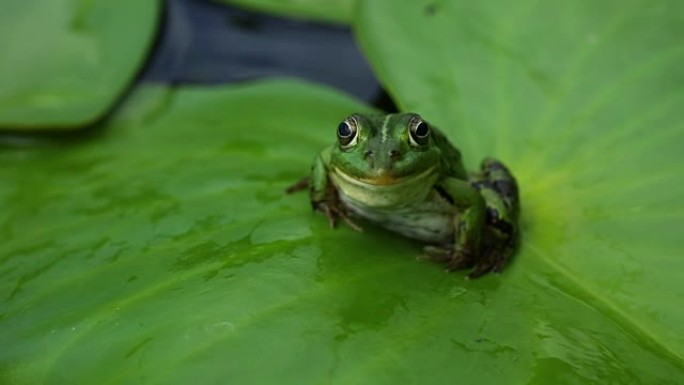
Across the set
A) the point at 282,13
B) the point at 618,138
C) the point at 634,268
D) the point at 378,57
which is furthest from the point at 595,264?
the point at 282,13

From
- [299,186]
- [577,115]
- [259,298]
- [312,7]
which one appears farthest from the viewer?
[312,7]

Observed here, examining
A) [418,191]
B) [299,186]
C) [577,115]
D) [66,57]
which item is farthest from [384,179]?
[66,57]

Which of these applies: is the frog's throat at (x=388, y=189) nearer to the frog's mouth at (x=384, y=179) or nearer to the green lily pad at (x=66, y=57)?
the frog's mouth at (x=384, y=179)

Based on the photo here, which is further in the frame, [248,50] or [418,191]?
[248,50]

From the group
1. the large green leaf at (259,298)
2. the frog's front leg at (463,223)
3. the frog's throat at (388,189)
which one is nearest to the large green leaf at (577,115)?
the large green leaf at (259,298)

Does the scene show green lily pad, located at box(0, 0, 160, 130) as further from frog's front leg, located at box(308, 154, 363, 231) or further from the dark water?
frog's front leg, located at box(308, 154, 363, 231)

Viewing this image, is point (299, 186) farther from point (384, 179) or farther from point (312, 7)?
point (312, 7)

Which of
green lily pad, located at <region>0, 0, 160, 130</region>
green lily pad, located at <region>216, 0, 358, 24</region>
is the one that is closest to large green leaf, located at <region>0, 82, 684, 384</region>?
green lily pad, located at <region>0, 0, 160, 130</region>
